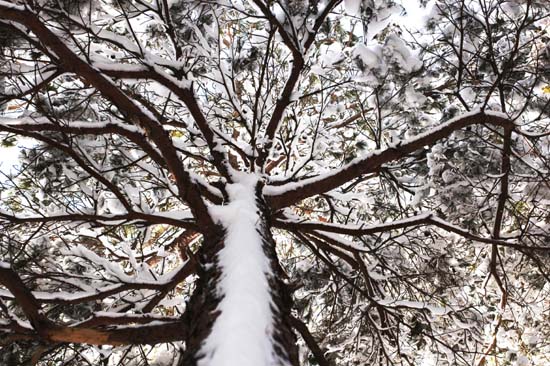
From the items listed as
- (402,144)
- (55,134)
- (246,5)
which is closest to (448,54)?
(402,144)

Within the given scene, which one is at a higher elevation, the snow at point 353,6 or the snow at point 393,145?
the snow at point 353,6

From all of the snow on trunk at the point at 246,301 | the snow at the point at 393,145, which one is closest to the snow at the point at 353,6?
the snow at the point at 393,145

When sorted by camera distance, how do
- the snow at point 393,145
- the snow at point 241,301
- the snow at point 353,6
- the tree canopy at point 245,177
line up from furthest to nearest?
the snow at point 353,6
the snow at point 393,145
the tree canopy at point 245,177
the snow at point 241,301

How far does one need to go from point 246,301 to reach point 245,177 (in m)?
1.95

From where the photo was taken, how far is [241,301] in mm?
1447

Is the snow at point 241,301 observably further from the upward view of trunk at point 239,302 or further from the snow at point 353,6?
the snow at point 353,6

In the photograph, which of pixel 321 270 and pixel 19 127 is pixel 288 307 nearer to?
pixel 19 127

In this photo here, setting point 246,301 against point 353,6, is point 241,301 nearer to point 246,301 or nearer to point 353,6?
point 246,301

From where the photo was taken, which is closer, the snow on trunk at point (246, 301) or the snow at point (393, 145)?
the snow on trunk at point (246, 301)

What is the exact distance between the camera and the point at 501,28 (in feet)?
13.9

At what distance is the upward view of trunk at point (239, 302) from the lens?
1.21 m

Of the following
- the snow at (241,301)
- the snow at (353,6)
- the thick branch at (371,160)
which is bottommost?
the snow at (241,301)

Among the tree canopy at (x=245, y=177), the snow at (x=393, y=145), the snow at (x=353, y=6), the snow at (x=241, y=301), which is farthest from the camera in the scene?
the snow at (x=353, y=6)

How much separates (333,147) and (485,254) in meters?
2.52
